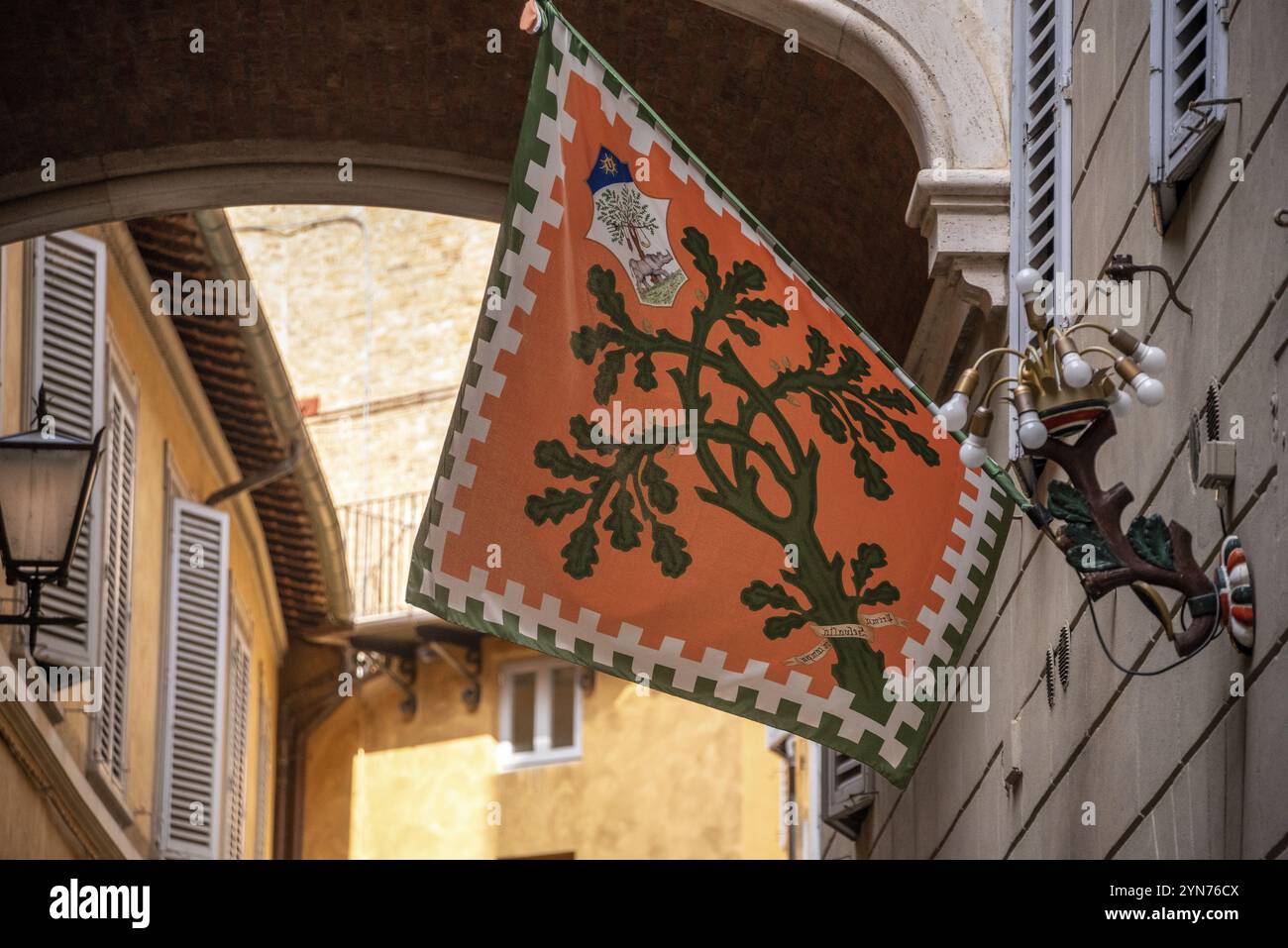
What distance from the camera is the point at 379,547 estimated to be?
25719 millimetres

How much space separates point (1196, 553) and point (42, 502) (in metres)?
5.52

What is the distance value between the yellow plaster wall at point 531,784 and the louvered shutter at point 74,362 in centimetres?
975

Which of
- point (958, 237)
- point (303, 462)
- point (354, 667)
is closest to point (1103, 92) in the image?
point (958, 237)

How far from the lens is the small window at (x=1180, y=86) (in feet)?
21.1

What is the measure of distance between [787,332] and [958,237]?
47.0 inches

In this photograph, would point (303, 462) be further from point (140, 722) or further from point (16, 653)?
point (16, 653)

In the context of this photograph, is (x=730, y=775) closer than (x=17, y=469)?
No

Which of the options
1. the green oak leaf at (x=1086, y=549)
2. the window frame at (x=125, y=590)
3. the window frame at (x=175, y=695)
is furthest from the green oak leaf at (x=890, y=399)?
the window frame at (x=175, y=695)

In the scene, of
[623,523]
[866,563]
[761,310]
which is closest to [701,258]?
[761,310]

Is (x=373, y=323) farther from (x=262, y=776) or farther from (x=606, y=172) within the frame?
(x=606, y=172)

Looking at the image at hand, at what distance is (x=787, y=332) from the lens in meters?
7.98
